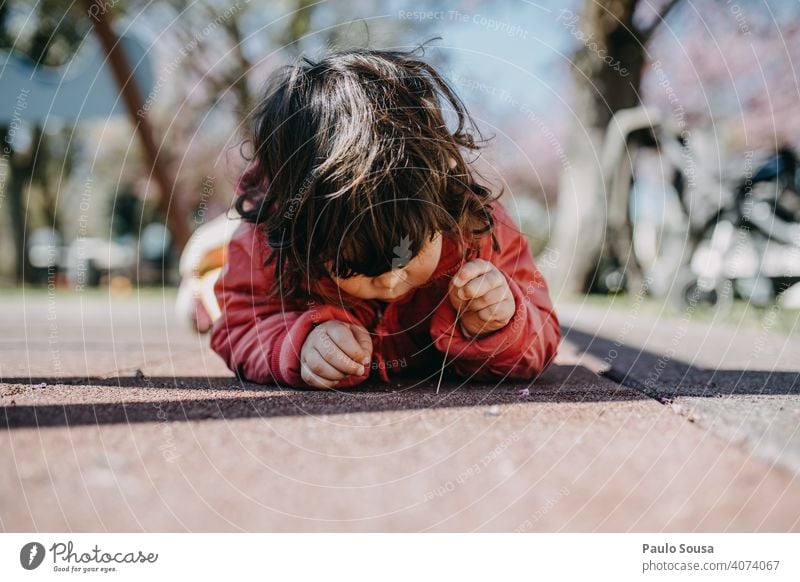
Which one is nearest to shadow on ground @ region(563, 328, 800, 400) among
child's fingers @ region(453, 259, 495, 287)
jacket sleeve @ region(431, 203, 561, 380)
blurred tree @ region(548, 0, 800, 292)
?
jacket sleeve @ region(431, 203, 561, 380)

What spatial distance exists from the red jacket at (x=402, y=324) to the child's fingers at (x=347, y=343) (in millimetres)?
37

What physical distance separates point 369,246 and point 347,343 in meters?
0.11

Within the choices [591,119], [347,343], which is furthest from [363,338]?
[591,119]

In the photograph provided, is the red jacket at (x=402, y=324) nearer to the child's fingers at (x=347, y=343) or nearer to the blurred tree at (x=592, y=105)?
the child's fingers at (x=347, y=343)

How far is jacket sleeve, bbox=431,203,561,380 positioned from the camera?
0.74m

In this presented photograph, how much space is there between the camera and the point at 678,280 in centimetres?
216

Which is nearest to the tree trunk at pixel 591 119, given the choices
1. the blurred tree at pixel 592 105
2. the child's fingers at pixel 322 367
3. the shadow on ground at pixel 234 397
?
the blurred tree at pixel 592 105

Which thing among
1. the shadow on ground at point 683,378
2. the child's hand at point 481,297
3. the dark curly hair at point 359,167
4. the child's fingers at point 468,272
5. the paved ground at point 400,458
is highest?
the dark curly hair at point 359,167

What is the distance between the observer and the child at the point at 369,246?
65 centimetres

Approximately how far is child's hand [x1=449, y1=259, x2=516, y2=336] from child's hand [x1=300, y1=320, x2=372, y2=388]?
11 cm

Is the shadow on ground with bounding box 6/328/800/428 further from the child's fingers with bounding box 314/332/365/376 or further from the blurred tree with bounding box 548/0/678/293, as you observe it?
the blurred tree with bounding box 548/0/678/293

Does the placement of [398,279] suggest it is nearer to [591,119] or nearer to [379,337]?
[379,337]

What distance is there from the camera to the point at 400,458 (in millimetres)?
500

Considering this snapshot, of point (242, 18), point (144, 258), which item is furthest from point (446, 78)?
point (144, 258)
